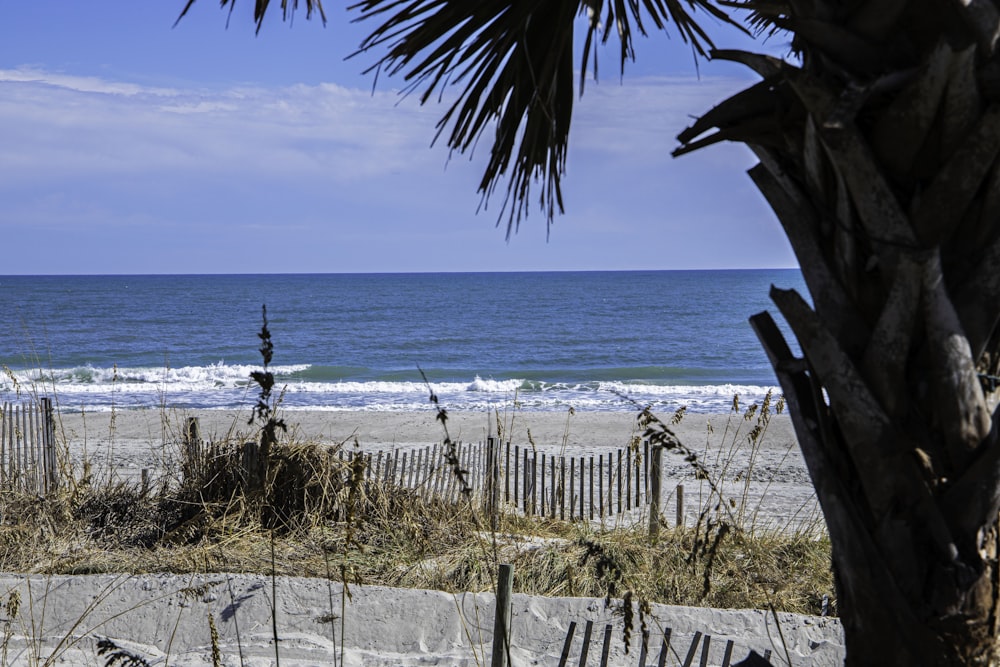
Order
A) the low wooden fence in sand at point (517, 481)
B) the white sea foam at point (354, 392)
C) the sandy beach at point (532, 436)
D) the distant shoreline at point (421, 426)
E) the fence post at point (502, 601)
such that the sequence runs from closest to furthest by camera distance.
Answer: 1. the fence post at point (502, 601)
2. the low wooden fence in sand at point (517, 481)
3. the sandy beach at point (532, 436)
4. the distant shoreline at point (421, 426)
5. the white sea foam at point (354, 392)

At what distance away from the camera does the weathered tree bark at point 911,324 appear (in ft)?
4.66

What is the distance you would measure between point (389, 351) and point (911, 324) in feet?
115

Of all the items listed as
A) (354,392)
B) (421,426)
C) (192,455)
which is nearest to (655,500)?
(192,455)

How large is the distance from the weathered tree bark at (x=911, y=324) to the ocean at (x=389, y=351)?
13.8ft

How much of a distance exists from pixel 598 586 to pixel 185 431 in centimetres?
356

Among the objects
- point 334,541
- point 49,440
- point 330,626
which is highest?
point 49,440

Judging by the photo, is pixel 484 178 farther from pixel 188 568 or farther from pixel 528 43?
pixel 188 568

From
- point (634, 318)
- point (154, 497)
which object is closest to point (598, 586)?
point (154, 497)

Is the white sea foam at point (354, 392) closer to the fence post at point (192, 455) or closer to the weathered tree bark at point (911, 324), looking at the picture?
the fence post at point (192, 455)

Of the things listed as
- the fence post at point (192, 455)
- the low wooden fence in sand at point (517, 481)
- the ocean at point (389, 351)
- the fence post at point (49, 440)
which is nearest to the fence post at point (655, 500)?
the low wooden fence in sand at point (517, 481)

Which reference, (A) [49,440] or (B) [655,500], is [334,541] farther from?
(A) [49,440]

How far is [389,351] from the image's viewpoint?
118 ft

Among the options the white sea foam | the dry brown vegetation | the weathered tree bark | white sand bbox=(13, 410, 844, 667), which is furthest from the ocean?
the weathered tree bark

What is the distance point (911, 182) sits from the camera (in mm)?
1488
